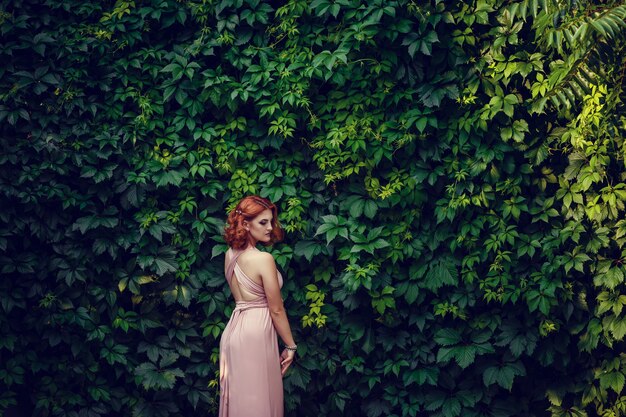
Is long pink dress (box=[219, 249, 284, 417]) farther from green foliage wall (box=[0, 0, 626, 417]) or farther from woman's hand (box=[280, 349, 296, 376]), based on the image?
green foliage wall (box=[0, 0, 626, 417])

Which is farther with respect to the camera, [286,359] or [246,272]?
[286,359]

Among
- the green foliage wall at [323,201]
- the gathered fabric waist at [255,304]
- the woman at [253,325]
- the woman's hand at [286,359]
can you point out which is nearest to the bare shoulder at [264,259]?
the woman at [253,325]

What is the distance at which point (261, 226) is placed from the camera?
16.4 feet

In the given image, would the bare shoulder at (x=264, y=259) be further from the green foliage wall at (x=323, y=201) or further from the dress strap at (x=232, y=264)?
the green foliage wall at (x=323, y=201)

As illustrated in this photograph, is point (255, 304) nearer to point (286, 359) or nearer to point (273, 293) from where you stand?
point (273, 293)

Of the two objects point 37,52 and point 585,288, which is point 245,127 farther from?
point 585,288

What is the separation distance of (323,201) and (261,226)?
3.34 feet

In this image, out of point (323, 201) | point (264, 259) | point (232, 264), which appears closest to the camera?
point (264, 259)

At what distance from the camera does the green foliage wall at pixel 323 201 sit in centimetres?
550

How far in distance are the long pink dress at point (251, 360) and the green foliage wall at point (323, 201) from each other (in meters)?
0.90

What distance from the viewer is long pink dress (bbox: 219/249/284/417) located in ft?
16.1

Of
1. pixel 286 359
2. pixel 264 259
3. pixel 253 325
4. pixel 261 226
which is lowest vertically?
pixel 286 359

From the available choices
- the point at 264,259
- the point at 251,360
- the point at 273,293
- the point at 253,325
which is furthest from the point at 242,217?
the point at 251,360

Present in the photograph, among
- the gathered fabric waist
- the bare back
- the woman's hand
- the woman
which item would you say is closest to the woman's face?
the woman
